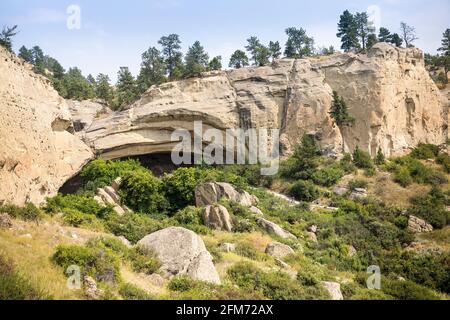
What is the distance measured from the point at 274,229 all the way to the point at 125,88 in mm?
33621

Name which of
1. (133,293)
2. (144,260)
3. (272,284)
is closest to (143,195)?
(144,260)

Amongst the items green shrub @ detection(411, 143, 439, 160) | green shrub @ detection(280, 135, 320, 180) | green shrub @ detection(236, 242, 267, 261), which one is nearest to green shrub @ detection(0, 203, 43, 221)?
green shrub @ detection(236, 242, 267, 261)

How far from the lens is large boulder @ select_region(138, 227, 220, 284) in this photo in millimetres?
16225

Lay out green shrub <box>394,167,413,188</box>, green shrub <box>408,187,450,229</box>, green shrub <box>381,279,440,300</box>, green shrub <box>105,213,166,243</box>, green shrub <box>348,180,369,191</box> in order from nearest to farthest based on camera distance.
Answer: green shrub <box>381,279,440,300</box>
green shrub <box>105,213,166,243</box>
green shrub <box>408,187,450,229</box>
green shrub <box>348,180,369,191</box>
green shrub <box>394,167,413,188</box>

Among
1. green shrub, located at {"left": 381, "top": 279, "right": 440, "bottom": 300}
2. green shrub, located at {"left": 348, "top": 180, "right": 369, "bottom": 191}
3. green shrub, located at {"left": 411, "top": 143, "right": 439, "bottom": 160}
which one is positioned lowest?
green shrub, located at {"left": 381, "top": 279, "right": 440, "bottom": 300}

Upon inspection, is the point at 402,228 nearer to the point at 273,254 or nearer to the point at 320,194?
the point at 320,194

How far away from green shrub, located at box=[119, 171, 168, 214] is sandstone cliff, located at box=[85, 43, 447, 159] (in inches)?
367

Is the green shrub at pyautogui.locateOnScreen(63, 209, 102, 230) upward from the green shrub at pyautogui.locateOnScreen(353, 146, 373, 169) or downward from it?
downward

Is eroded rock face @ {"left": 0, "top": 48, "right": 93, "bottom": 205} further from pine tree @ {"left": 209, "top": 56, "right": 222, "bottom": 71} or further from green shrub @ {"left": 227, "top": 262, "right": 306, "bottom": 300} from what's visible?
pine tree @ {"left": 209, "top": 56, "right": 222, "bottom": 71}

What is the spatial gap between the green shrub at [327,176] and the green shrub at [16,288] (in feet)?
93.8

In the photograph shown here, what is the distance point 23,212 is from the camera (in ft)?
68.7

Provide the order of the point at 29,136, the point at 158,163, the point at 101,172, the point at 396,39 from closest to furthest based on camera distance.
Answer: the point at 29,136, the point at 101,172, the point at 158,163, the point at 396,39

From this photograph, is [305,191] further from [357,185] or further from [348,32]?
[348,32]

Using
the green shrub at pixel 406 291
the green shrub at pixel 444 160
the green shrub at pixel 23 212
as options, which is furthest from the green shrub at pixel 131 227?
the green shrub at pixel 444 160
